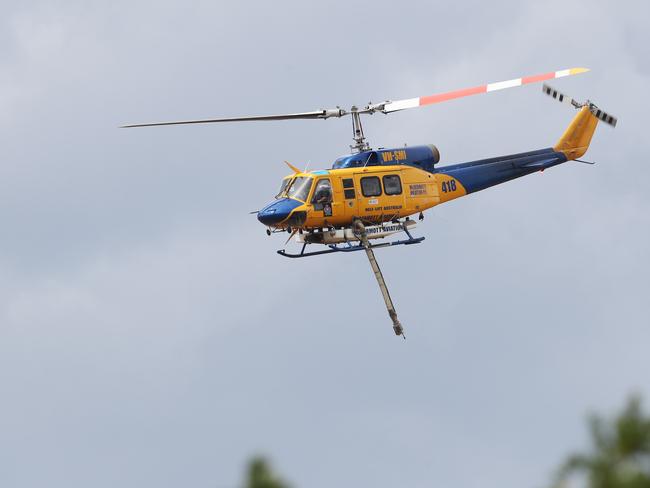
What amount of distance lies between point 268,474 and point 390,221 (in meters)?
32.1

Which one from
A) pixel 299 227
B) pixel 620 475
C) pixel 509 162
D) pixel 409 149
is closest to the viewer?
Answer: pixel 620 475

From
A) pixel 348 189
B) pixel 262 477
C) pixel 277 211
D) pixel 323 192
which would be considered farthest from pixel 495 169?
pixel 262 477

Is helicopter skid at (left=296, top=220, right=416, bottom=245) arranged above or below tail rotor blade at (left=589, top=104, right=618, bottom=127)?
below

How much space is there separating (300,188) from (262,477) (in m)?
30.7

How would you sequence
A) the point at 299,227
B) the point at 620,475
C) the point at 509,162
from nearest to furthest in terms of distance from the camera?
the point at 620,475 < the point at 299,227 < the point at 509,162

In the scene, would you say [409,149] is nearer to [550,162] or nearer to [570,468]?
[550,162]

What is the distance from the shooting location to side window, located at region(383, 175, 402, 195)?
38.2 meters

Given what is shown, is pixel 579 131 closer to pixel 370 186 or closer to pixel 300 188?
pixel 370 186

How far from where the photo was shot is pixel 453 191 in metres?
40.8

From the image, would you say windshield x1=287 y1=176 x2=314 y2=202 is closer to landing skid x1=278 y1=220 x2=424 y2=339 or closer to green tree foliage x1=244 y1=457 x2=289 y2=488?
landing skid x1=278 y1=220 x2=424 y2=339

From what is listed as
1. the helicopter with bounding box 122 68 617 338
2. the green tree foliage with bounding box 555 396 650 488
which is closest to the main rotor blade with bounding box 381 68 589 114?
the helicopter with bounding box 122 68 617 338

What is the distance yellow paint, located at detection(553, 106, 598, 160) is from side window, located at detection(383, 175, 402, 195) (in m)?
8.25

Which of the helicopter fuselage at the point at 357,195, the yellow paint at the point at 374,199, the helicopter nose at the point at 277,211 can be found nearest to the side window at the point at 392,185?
the helicopter fuselage at the point at 357,195

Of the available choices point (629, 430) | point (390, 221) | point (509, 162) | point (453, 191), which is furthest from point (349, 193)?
point (629, 430)
